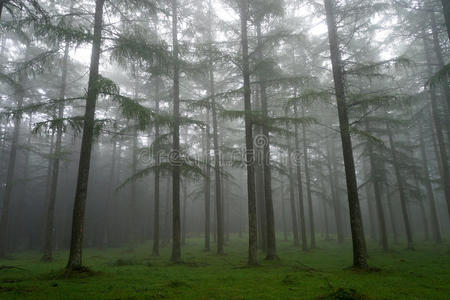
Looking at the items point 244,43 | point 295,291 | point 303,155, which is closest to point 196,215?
point 303,155

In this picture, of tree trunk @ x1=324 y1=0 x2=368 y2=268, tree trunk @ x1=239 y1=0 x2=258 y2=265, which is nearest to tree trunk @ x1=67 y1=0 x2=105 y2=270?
tree trunk @ x1=239 y1=0 x2=258 y2=265

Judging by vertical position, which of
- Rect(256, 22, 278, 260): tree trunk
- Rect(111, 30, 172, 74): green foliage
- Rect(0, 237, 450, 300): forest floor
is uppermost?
Rect(111, 30, 172, 74): green foliage

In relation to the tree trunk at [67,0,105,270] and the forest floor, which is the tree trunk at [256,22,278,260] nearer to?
the forest floor

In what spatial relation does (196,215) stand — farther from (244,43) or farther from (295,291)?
(295,291)

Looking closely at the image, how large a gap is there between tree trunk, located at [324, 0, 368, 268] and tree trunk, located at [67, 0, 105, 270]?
28.4ft

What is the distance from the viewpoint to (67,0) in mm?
15250

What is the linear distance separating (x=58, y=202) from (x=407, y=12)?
32.4m

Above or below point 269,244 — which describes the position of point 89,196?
above

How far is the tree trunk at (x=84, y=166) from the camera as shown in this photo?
28.4 feet

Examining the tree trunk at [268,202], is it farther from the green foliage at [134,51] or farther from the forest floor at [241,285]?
the green foliage at [134,51]

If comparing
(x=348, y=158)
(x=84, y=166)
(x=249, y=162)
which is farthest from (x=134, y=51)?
(x=348, y=158)

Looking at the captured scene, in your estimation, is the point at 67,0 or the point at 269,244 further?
the point at 67,0

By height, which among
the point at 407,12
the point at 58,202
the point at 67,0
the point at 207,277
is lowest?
the point at 207,277

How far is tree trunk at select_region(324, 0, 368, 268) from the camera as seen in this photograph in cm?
926
